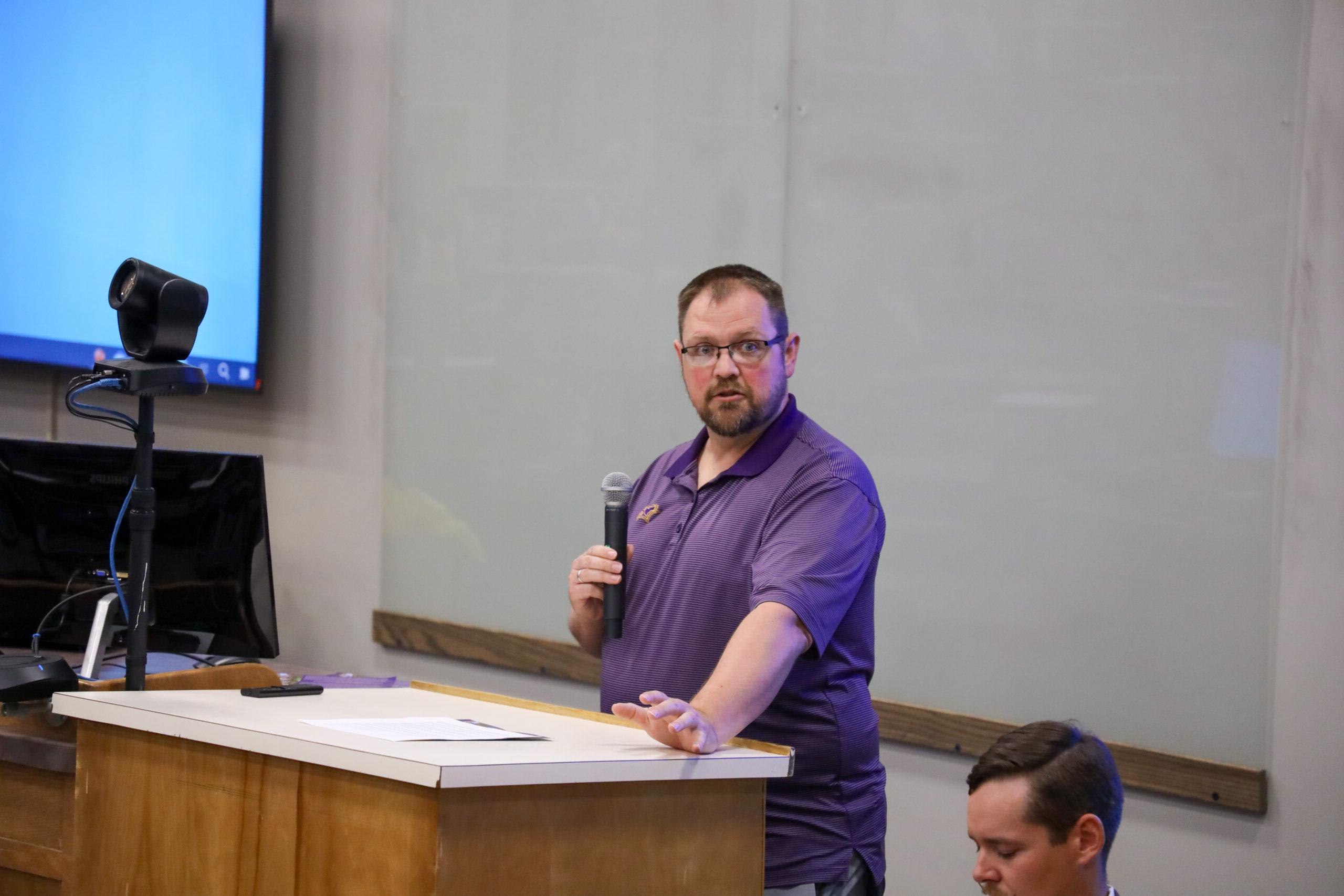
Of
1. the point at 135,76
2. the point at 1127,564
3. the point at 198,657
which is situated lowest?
the point at 198,657

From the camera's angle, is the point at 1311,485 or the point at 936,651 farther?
the point at 936,651

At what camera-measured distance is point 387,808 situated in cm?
129

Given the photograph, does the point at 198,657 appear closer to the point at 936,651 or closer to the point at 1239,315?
the point at 936,651

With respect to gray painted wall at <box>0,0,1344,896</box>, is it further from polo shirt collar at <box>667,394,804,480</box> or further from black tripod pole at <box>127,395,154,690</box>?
black tripod pole at <box>127,395,154,690</box>

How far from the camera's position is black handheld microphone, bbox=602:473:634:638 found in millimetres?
1853

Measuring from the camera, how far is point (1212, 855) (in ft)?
7.97

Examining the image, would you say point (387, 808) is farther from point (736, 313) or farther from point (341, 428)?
point (341, 428)

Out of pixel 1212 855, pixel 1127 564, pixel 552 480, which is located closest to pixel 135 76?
pixel 552 480

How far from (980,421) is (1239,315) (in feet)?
1.93

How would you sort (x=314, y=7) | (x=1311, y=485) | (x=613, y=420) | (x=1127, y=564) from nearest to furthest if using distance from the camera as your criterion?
(x=1311, y=485), (x=1127, y=564), (x=613, y=420), (x=314, y=7)

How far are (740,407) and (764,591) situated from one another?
1.17ft

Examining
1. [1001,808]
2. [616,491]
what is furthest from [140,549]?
[1001,808]

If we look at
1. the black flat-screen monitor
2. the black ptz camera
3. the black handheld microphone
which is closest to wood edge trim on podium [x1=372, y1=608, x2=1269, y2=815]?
the black handheld microphone

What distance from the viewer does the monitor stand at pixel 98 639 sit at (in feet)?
6.97
